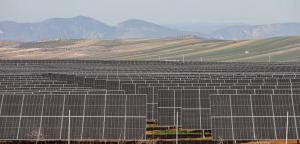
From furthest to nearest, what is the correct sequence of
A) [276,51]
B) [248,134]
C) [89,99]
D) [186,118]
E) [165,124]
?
[276,51] < [165,124] < [186,118] < [89,99] < [248,134]

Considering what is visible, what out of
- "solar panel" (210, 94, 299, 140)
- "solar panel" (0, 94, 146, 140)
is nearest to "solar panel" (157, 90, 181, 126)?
"solar panel" (210, 94, 299, 140)

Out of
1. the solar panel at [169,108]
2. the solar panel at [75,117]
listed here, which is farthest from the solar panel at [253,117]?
the solar panel at [169,108]

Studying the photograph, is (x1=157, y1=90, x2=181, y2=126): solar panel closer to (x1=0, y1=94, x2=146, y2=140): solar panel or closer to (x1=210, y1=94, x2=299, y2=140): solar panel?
(x1=210, y1=94, x2=299, y2=140): solar panel

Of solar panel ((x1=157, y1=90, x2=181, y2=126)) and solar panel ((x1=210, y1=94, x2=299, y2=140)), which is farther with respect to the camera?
solar panel ((x1=157, y1=90, x2=181, y2=126))

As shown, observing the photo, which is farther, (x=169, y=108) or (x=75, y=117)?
(x=169, y=108)

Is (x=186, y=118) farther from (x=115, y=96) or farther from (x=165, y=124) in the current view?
(x=115, y=96)

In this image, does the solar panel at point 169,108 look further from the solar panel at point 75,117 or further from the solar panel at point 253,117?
the solar panel at point 75,117

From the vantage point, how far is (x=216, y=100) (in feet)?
82.9

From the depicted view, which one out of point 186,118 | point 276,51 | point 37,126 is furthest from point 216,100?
point 276,51

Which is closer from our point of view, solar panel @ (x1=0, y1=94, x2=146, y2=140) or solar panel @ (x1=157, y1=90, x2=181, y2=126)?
solar panel @ (x1=0, y1=94, x2=146, y2=140)

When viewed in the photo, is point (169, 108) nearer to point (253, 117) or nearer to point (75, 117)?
point (253, 117)

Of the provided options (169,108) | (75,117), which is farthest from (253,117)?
(75,117)

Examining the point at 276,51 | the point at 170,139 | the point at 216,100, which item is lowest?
the point at 170,139

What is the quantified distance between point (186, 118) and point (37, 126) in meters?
7.79
